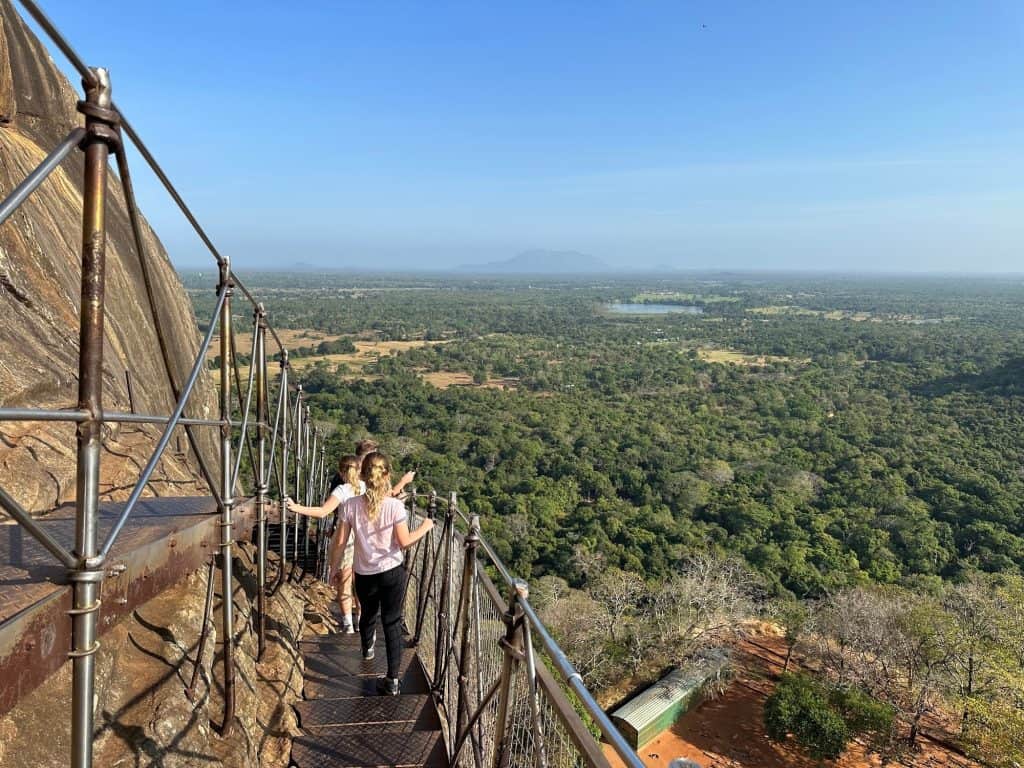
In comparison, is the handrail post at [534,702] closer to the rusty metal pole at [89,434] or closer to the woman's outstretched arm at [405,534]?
the rusty metal pole at [89,434]

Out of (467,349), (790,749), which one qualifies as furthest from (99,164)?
(467,349)

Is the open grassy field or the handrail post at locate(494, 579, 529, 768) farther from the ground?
the handrail post at locate(494, 579, 529, 768)

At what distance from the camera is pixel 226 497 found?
3.04 m

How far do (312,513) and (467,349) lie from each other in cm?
7795

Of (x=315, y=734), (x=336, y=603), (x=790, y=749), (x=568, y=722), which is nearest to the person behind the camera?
(x=568, y=722)

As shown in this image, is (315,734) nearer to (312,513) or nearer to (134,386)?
(312,513)

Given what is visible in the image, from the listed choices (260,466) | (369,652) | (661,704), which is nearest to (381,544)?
(260,466)

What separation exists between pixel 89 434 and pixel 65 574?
0.41 m

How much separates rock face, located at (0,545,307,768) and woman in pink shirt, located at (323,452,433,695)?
0.72 meters

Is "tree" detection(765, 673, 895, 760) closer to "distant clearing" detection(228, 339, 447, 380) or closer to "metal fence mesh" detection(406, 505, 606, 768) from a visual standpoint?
"metal fence mesh" detection(406, 505, 606, 768)

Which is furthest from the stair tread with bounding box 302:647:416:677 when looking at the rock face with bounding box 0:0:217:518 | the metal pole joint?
the metal pole joint

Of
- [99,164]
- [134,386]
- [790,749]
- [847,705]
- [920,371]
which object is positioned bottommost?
[790,749]

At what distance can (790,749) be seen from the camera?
588 inches

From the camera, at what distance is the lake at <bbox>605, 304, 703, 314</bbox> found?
151 metres
